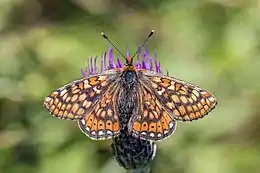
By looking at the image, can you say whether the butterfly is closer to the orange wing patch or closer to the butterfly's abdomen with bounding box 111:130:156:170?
the orange wing patch

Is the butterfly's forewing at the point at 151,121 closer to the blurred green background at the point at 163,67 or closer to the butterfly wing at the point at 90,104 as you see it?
the butterfly wing at the point at 90,104

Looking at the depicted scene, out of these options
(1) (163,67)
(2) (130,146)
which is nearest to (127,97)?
(2) (130,146)

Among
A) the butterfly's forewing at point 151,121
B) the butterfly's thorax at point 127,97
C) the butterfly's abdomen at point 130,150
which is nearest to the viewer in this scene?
the butterfly's forewing at point 151,121

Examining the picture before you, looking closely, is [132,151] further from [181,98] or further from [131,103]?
[181,98]

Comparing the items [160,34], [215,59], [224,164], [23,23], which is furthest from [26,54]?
[224,164]

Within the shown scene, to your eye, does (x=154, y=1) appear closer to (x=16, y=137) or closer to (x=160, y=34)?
(x=160, y=34)

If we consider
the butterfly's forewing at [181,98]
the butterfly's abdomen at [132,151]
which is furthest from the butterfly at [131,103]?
the butterfly's abdomen at [132,151]

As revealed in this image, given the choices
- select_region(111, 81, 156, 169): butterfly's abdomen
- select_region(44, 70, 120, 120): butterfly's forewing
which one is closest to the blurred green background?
select_region(111, 81, 156, 169): butterfly's abdomen
